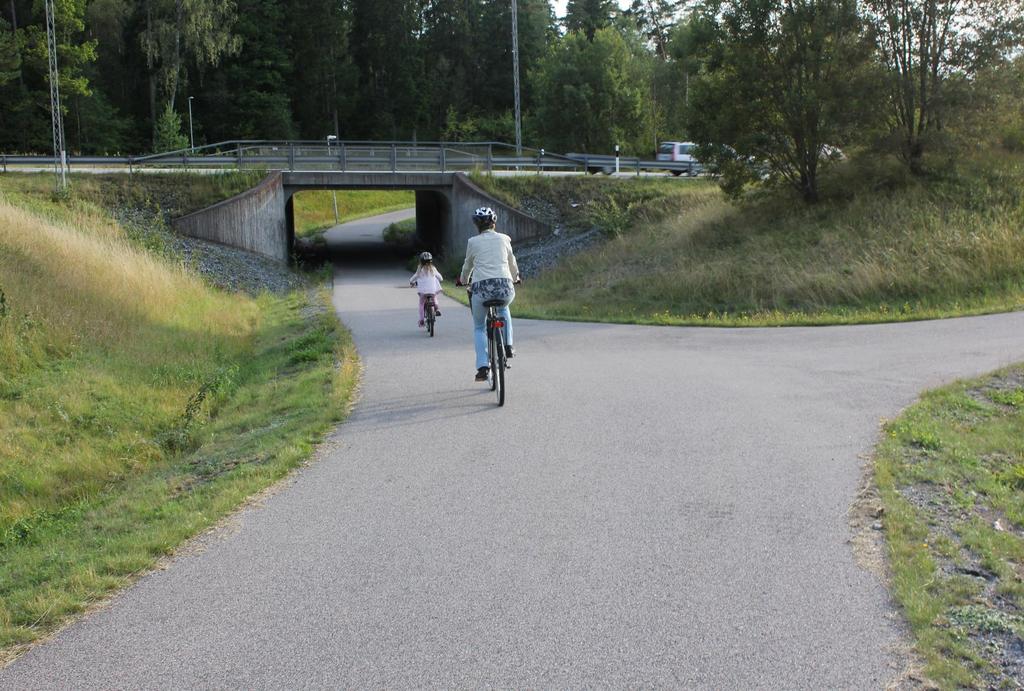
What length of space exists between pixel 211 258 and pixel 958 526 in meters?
29.1

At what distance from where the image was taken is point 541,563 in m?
5.33

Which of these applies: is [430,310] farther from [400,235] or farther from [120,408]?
[400,235]

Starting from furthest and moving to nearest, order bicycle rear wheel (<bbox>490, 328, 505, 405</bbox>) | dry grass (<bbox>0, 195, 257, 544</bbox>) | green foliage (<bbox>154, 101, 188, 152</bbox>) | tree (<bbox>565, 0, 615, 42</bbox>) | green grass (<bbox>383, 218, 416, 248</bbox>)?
tree (<bbox>565, 0, 615, 42</bbox>) < green foliage (<bbox>154, 101, 188, 152</bbox>) < green grass (<bbox>383, 218, 416, 248</bbox>) < dry grass (<bbox>0, 195, 257, 544</bbox>) < bicycle rear wheel (<bbox>490, 328, 505, 405</bbox>)

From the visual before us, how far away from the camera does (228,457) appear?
8758 millimetres

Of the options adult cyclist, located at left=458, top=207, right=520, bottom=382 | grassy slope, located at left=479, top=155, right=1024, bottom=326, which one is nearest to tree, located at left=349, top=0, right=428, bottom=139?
grassy slope, located at left=479, top=155, right=1024, bottom=326

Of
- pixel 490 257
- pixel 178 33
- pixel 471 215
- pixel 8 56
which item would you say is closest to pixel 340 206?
pixel 178 33

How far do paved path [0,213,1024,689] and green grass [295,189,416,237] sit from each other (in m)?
50.8

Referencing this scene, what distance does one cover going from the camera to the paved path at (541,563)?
4.16 meters

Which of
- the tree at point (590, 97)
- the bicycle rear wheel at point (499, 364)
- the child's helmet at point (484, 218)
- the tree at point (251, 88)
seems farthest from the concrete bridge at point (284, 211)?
the tree at point (251, 88)

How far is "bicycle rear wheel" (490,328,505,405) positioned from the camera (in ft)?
31.4

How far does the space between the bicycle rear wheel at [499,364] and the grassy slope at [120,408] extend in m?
1.64

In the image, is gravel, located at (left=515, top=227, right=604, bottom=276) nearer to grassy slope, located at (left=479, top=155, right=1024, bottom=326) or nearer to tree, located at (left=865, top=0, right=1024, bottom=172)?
grassy slope, located at (left=479, top=155, right=1024, bottom=326)

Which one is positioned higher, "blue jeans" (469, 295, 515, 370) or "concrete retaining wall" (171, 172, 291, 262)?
"concrete retaining wall" (171, 172, 291, 262)

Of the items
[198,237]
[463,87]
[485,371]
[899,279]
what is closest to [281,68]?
[463,87]
